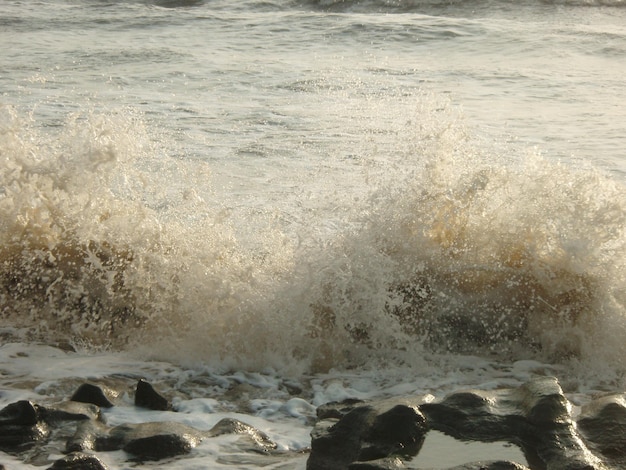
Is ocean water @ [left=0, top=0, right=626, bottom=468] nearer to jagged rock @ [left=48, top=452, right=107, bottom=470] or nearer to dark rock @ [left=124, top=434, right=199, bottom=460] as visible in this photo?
dark rock @ [left=124, top=434, right=199, bottom=460]

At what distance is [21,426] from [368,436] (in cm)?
159

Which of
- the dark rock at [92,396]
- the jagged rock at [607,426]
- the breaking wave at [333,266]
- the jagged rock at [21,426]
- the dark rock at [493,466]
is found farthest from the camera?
the breaking wave at [333,266]

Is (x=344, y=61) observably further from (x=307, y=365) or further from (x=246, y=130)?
(x=307, y=365)

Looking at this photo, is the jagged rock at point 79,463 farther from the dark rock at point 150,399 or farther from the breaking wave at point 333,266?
the breaking wave at point 333,266

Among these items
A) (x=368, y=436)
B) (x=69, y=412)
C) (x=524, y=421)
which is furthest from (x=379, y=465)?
(x=69, y=412)

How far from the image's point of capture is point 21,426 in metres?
4.05

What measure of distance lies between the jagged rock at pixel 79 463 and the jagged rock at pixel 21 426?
0.44 m

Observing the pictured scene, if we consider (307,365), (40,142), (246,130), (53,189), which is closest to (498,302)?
(307,365)

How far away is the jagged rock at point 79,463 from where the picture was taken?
3.56 m

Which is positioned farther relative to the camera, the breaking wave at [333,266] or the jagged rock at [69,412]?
the breaking wave at [333,266]

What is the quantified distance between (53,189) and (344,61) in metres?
8.66

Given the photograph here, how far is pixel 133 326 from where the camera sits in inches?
221

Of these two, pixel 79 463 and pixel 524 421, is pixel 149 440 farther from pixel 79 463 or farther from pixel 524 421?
pixel 524 421

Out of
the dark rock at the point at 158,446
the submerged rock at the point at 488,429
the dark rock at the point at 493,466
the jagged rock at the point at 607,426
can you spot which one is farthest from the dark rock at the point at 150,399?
the jagged rock at the point at 607,426
